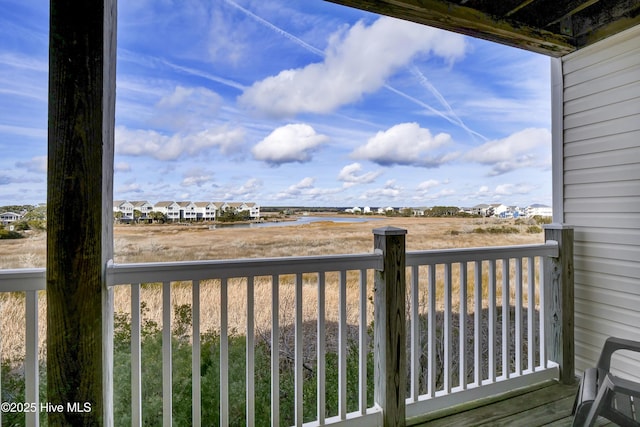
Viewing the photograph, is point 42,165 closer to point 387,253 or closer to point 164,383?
point 164,383

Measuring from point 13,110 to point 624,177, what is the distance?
3.52 m

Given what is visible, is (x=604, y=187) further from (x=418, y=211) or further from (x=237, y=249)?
(x=237, y=249)

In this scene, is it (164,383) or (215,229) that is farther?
(215,229)

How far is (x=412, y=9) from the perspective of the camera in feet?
6.49

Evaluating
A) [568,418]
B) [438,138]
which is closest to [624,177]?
[438,138]

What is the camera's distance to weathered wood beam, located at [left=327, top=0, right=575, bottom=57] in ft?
6.42

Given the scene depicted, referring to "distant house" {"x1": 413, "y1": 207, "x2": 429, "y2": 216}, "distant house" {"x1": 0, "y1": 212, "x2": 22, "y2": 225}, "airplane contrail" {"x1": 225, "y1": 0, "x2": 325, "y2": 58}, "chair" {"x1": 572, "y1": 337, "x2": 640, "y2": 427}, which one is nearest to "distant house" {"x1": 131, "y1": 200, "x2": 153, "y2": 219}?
"distant house" {"x1": 0, "y1": 212, "x2": 22, "y2": 225}

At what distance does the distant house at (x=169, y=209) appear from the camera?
1.76m

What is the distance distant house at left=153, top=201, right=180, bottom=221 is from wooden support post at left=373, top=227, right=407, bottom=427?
114 cm

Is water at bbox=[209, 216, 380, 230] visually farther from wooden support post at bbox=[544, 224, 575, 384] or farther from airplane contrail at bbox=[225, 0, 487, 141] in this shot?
wooden support post at bbox=[544, 224, 575, 384]

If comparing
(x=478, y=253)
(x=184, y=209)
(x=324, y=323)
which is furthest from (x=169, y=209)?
(x=478, y=253)

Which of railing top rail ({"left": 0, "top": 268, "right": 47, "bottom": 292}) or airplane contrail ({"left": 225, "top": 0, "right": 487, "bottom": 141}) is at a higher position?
airplane contrail ({"left": 225, "top": 0, "right": 487, "bottom": 141})

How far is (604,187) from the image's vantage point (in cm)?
232

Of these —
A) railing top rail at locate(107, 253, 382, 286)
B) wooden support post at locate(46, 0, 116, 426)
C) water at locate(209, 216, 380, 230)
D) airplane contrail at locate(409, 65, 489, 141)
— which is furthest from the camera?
airplane contrail at locate(409, 65, 489, 141)
